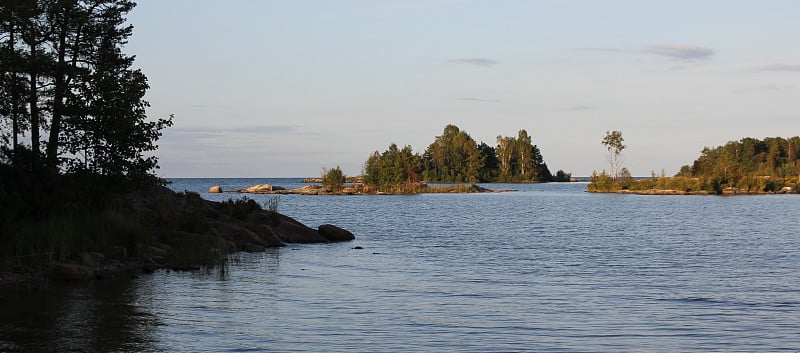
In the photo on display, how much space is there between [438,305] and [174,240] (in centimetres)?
1456

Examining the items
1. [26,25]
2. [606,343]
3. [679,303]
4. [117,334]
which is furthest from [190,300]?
[26,25]

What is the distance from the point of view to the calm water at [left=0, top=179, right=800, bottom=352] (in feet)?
50.6

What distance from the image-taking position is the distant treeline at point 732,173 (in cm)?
Result: 13125

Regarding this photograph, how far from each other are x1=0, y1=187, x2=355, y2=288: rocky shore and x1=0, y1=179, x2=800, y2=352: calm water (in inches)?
49.8

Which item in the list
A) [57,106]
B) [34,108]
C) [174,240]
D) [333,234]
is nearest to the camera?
[174,240]

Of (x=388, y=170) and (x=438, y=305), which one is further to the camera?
(x=388, y=170)

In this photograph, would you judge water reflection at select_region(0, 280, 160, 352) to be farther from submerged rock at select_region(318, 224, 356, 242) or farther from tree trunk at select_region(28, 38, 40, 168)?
submerged rock at select_region(318, 224, 356, 242)

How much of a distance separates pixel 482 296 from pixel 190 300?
7.88 metres

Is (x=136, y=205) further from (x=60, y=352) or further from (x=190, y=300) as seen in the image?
(x=60, y=352)

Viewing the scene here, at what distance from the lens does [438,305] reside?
20219 millimetres

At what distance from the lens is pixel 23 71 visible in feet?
106

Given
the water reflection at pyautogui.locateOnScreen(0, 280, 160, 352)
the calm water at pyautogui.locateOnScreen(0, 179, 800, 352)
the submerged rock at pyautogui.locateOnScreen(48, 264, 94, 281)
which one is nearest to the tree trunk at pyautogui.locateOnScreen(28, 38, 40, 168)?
the calm water at pyautogui.locateOnScreen(0, 179, 800, 352)

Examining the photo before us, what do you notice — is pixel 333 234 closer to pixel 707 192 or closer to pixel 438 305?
pixel 438 305

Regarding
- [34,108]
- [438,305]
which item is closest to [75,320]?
[438,305]
